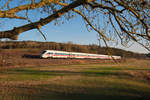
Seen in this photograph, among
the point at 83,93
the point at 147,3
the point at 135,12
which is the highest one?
the point at 147,3

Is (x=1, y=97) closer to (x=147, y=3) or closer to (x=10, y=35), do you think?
(x=10, y=35)

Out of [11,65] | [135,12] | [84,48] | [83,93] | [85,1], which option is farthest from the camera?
[84,48]

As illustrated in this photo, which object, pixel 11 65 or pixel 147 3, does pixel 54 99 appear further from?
pixel 11 65

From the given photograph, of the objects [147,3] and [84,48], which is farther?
[84,48]

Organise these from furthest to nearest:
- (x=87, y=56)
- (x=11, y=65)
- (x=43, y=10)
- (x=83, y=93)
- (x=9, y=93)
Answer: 1. (x=87, y=56)
2. (x=11, y=65)
3. (x=83, y=93)
4. (x=9, y=93)
5. (x=43, y=10)

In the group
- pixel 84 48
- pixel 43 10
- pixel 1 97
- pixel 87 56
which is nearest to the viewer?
pixel 43 10

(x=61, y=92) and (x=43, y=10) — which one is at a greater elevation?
(x=43, y=10)

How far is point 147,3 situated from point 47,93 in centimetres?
762

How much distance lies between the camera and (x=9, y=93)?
862 centimetres

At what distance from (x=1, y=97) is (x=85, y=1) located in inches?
295

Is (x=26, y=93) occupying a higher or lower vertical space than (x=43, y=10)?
lower

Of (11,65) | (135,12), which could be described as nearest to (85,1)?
(135,12)

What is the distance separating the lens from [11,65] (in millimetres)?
20516

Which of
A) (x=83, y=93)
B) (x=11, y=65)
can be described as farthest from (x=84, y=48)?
(x=83, y=93)
